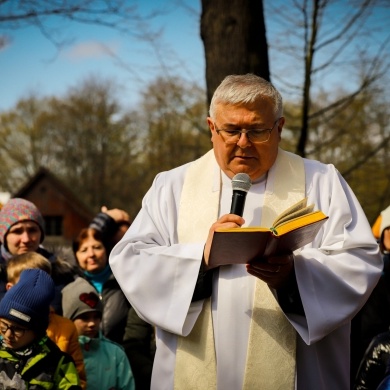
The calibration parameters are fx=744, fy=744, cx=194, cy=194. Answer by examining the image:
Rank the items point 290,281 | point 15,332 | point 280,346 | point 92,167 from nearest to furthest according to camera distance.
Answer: point 290,281 < point 280,346 < point 15,332 < point 92,167

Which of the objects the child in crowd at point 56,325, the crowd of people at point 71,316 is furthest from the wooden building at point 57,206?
the child in crowd at point 56,325

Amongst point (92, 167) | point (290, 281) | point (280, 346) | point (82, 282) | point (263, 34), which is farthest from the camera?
point (92, 167)

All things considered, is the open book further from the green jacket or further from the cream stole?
the green jacket

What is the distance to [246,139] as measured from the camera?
3695 millimetres

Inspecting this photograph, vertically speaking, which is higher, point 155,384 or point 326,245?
point 326,245

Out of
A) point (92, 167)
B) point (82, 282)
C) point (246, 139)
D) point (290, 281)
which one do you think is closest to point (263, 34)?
point (82, 282)

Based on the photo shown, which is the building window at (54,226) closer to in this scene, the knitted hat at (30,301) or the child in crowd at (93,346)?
the child in crowd at (93,346)

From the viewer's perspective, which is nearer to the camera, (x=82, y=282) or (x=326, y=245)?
(x=326, y=245)

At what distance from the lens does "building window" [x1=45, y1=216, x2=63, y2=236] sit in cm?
4712

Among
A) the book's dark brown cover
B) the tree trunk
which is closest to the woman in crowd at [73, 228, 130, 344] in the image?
the tree trunk

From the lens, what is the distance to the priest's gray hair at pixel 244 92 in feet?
12.2

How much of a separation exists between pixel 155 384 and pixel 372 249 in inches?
51.7

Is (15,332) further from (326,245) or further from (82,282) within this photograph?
(326,245)

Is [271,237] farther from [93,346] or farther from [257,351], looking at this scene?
[93,346]
